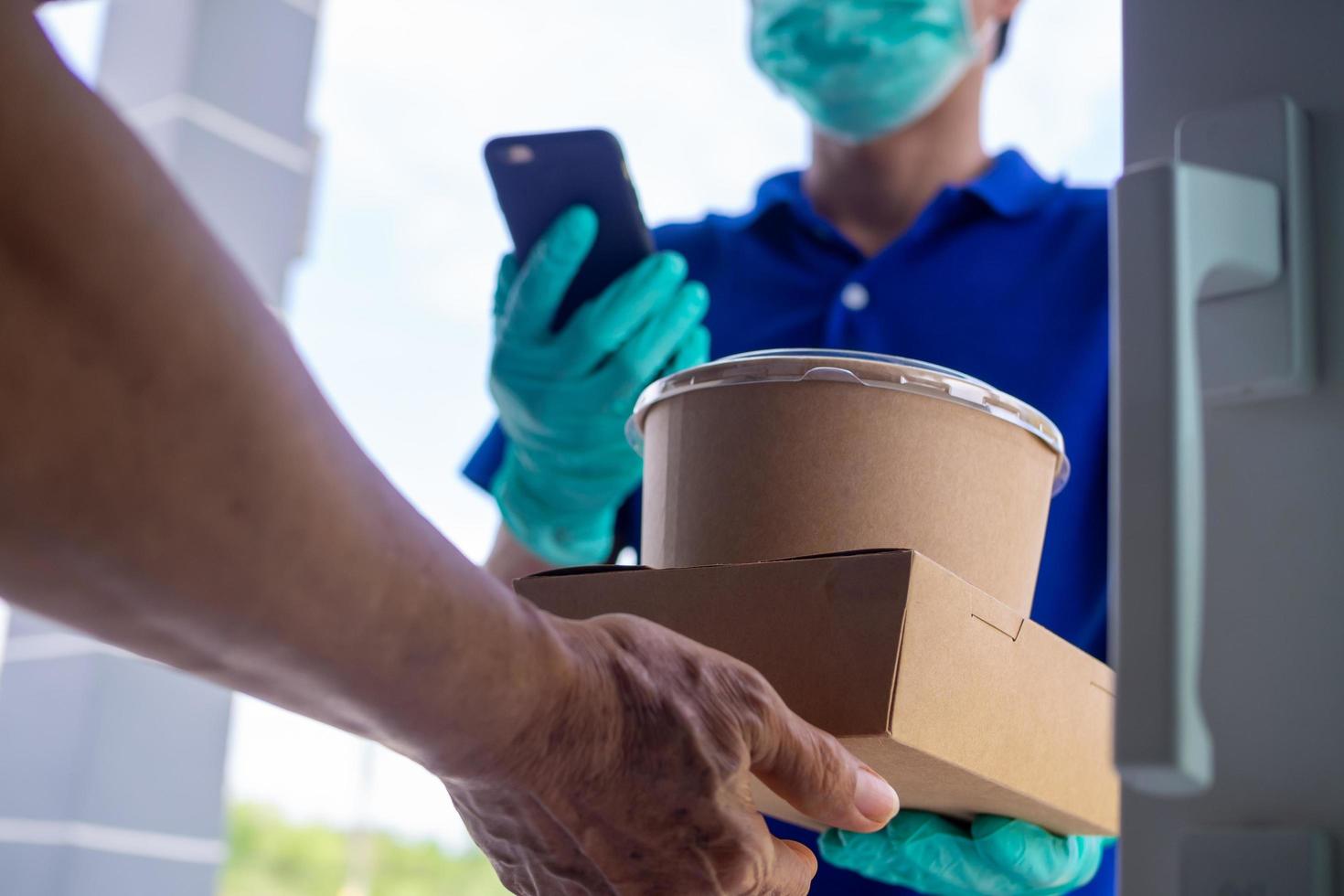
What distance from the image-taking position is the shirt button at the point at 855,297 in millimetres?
1512

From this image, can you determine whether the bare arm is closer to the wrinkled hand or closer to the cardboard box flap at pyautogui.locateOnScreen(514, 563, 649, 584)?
the wrinkled hand

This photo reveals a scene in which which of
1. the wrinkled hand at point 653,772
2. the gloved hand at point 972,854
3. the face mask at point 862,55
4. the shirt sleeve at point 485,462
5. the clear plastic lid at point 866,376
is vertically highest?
the face mask at point 862,55

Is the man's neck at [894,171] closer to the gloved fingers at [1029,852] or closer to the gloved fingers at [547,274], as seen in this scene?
the gloved fingers at [547,274]

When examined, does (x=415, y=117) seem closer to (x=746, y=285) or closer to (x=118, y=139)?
(x=746, y=285)

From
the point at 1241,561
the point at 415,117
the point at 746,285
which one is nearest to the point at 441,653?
Answer: the point at 1241,561

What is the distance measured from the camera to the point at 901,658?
0.65 metres

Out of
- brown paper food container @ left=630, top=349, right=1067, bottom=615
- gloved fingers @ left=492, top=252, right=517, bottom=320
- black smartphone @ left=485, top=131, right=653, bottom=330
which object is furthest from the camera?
gloved fingers @ left=492, top=252, right=517, bottom=320

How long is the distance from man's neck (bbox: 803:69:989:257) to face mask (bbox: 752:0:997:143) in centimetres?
3

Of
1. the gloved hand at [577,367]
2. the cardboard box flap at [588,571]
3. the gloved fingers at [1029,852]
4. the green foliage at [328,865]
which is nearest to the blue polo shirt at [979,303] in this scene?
the gloved hand at [577,367]

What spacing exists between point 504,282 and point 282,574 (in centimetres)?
89

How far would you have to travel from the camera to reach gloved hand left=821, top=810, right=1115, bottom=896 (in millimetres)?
Answer: 859

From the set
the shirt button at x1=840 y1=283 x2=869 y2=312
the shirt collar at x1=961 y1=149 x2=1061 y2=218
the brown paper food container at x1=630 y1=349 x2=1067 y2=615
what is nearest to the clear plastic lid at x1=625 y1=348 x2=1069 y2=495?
the brown paper food container at x1=630 y1=349 x2=1067 y2=615

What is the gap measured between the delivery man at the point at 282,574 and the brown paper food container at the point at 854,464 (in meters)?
0.13

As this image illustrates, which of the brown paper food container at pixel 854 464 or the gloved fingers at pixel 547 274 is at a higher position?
the gloved fingers at pixel 547 274
